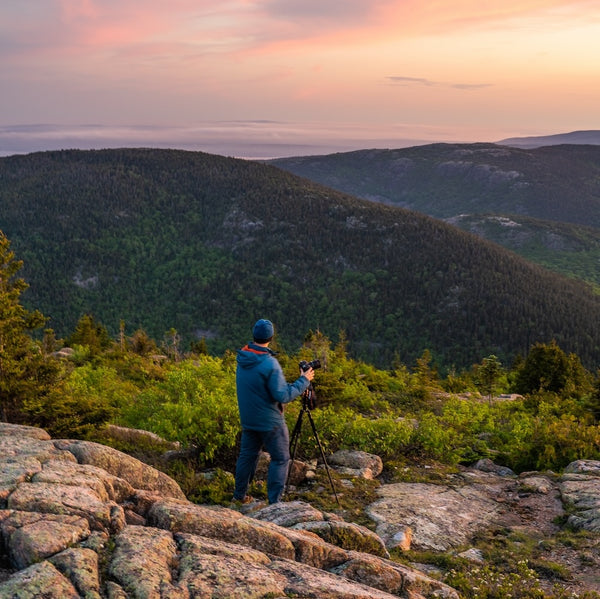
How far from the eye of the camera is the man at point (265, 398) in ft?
22.9

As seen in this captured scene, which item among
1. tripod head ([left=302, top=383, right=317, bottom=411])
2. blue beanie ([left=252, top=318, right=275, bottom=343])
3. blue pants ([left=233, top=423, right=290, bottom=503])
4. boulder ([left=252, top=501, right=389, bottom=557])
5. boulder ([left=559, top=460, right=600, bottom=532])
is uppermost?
blue beanie ([left=252, top=318, right=275, bottom=343])

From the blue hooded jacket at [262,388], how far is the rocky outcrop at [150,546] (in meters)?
1.27

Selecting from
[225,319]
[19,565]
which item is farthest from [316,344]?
[225,319]

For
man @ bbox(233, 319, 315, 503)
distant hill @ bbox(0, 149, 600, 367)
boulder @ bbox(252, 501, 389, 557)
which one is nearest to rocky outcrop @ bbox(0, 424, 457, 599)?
boulder @ bbox(252, 501, 389, 557)

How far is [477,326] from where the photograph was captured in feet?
424

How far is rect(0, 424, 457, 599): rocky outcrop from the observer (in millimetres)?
4105

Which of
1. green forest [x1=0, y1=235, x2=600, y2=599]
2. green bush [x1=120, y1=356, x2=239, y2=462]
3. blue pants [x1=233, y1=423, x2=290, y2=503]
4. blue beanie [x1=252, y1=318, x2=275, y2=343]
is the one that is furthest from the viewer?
green bush [x1=120, y1=356, x2=239, y2=462]

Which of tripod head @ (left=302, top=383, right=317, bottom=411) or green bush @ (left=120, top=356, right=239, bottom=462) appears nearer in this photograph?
tripod head @ (left=302, top=383, right=317, bottom=411)

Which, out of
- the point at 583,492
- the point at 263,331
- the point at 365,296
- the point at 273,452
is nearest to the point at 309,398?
the point at 273,452

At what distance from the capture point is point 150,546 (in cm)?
467

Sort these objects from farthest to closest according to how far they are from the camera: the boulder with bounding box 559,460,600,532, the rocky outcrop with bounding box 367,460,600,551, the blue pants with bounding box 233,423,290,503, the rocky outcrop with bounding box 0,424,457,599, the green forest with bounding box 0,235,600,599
Answer: the boulder with bounding box 559,460,600,532
the green forest with bounding box 0,235,600,599
the rocky outcrop with bounding box 367,460,600,551
the blue pants with bounding box 233,423,290,503
the rocky outcrop with bounding box 0,424,457,599

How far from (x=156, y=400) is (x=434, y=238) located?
17351 centimetres

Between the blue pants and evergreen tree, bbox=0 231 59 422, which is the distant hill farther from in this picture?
evergreen tree, bbox=0 231 59 422

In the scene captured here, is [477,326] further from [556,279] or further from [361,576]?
[361,576]
